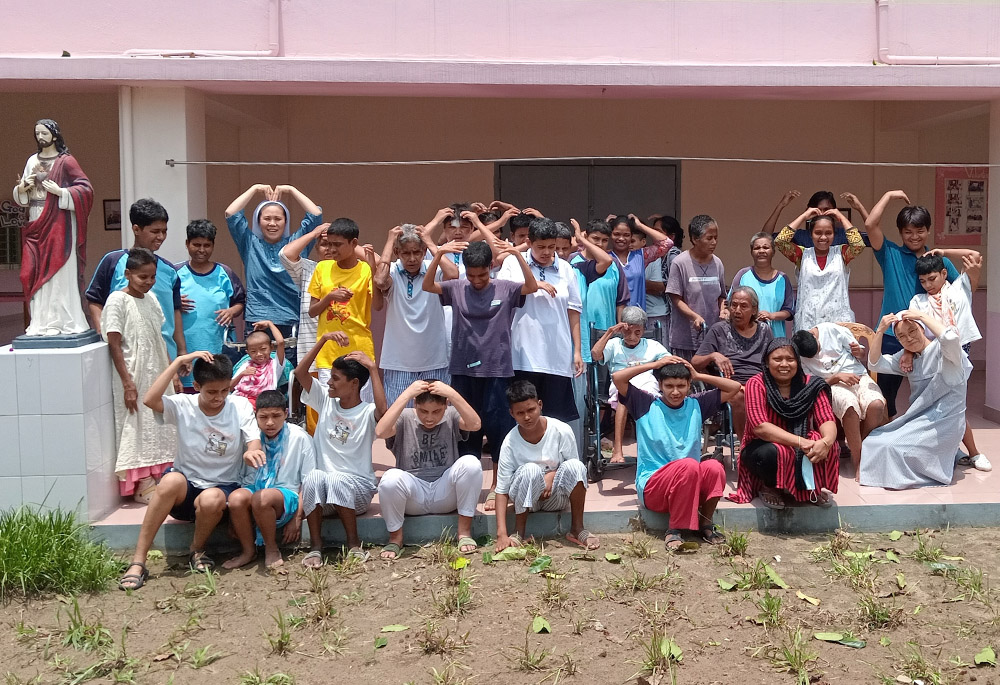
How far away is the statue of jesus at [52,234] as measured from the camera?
547 centimetres

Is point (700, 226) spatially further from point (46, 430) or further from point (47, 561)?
point (47, 561)

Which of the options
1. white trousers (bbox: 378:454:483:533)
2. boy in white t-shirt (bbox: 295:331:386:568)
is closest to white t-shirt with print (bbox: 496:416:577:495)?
white trousers (bbox: 378:454:483:533)

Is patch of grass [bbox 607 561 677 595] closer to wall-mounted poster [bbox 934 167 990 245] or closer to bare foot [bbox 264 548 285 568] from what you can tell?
bare foot [bbox 264 548 285 568]

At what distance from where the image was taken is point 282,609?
4.70m

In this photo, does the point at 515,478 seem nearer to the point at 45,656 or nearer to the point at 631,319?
the point at 631,319

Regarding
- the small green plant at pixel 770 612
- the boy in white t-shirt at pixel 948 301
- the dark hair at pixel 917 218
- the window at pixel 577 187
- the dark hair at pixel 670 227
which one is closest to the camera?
the small green plant at pixel 770 612

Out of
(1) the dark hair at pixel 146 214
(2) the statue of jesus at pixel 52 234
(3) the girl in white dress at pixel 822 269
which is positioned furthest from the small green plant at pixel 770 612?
(1) the dark hair at pixel 146 214

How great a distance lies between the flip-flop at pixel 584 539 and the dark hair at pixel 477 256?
1573 millimetres

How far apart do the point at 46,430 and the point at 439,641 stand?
100 inches

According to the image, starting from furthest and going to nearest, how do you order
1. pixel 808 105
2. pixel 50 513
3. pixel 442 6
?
pixel 808 105
pixel 442 6
pixel 50 513

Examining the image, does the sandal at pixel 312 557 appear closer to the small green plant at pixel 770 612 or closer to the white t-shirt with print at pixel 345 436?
the white t-shirt with print at pixel 345 436

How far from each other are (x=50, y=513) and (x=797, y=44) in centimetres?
600

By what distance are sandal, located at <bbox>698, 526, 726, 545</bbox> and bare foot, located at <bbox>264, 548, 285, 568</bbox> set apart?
7.24 feet

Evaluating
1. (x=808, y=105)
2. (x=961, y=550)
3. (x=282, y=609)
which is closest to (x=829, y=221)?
(x=961, y=550)
